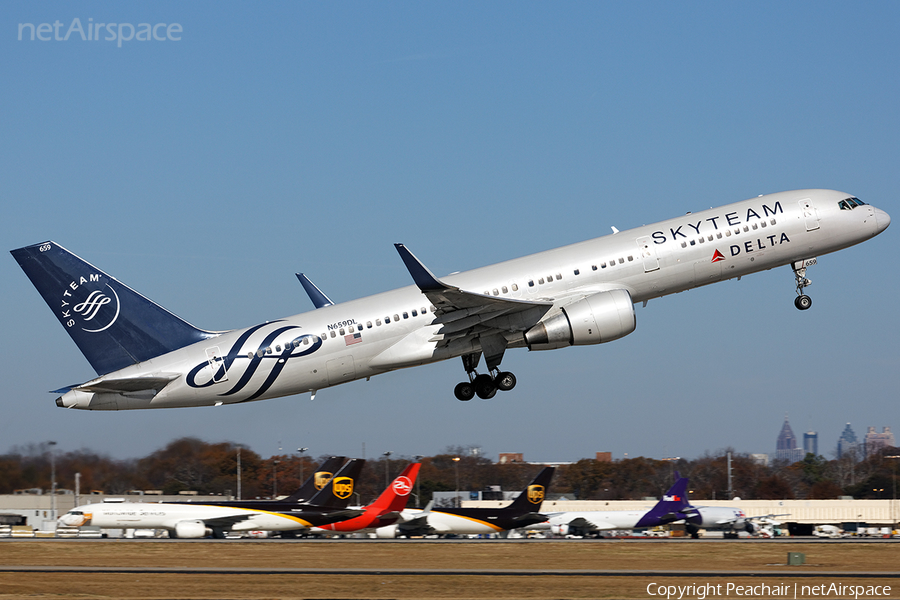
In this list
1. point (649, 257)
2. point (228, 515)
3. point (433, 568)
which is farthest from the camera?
point (228, 515)

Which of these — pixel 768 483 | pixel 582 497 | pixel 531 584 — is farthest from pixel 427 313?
pixel 768 483

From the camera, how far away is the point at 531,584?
39.6m

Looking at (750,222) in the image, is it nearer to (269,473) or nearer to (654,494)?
(269,473)

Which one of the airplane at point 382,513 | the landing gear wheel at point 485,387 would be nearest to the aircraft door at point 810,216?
the landing gear wheel at point 485,387

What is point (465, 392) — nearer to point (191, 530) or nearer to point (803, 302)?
point (803, 302)

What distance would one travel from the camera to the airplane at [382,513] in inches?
2450

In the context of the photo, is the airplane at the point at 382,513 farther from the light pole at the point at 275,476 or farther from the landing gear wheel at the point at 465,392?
the light pole at the point at 275,476

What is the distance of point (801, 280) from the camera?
1839 inches

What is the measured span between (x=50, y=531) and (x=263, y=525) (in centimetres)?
2221

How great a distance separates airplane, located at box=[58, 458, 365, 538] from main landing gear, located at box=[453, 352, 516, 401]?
823 inches

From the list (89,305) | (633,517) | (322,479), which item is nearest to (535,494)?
(633,517)

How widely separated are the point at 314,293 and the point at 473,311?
34.7ft

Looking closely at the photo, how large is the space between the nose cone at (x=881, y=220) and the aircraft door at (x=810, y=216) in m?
4.17

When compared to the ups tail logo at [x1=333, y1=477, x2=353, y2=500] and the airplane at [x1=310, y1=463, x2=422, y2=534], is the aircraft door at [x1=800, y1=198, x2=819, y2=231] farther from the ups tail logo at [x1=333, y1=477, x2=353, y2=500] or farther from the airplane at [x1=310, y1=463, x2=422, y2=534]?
the ups tail logo at [x1=333, y1=477, x2=353, y2=500]
